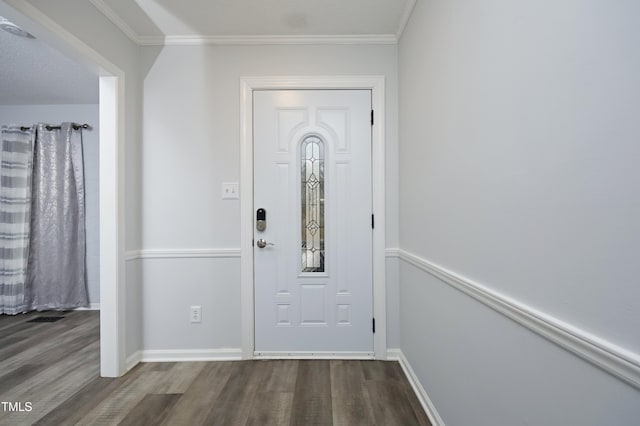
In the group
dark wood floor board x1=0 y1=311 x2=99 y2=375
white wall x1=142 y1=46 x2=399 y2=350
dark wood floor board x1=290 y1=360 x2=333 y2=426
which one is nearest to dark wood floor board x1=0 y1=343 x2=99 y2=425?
dark wood floor board x1=0 y1=311 x2=99 y2=375

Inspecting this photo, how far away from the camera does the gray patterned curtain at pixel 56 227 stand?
3.53 meters

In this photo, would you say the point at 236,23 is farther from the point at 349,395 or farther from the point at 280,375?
the point at 349,395

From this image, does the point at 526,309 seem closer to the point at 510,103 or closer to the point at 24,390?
the point at 510,103

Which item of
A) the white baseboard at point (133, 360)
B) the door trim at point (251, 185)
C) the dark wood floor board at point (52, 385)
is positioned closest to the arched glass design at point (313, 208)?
the door trim at point (251, 185)

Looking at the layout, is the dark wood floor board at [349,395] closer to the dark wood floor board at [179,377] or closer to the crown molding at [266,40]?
the dark wood floor board at [179,377]

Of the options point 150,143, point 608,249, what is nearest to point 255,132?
point 150,143

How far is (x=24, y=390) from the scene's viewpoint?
1962 millimetres

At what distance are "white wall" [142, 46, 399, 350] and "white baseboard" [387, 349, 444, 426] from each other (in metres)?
1.22

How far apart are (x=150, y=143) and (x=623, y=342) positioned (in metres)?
2.73

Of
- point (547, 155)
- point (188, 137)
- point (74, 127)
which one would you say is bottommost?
point (547, 155)

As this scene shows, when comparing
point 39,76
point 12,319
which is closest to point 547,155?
point 39,76

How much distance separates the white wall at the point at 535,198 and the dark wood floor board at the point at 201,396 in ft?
4.30

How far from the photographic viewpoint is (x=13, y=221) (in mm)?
3494

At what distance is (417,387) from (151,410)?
5.19 ft
